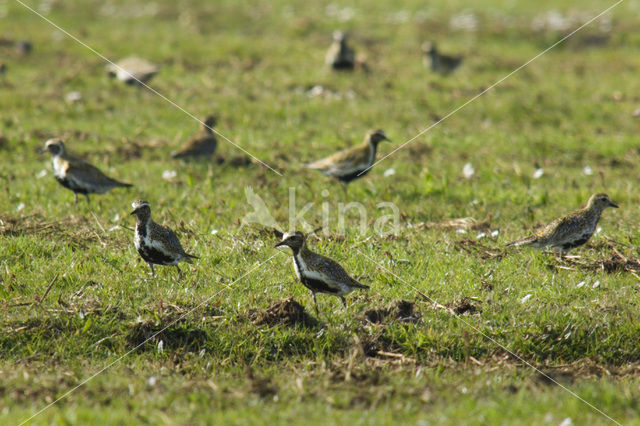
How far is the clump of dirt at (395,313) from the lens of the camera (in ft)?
24.3

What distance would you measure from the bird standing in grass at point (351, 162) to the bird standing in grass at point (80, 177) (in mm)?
3152

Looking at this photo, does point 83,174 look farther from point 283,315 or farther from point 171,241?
point 283,315

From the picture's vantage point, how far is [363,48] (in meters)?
20.6

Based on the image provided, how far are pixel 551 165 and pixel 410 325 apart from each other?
258 inches

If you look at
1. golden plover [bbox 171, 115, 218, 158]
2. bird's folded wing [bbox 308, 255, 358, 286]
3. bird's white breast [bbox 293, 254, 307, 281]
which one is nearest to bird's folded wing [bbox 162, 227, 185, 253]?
bird's white breast [bbox 293, 254, 307, 281]

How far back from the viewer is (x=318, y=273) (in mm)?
7359

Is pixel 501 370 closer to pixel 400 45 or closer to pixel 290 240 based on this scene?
pixel 290 240

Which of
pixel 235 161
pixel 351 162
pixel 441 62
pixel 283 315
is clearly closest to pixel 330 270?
pixel 283 315

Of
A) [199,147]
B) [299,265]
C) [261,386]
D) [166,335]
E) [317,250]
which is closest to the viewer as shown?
[261,386]

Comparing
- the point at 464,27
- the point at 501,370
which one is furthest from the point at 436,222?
the point at 464,27

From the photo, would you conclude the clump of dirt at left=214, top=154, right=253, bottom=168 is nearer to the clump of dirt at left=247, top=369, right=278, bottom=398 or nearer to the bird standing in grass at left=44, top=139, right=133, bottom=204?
the bird standing in grass at left=44, top=139, right=133, bottom=204

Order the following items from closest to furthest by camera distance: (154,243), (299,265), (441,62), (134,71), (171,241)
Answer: (299,265) < (154,243) < (171,241) < (134,71) < (441,62)

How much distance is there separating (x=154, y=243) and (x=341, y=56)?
1109cm

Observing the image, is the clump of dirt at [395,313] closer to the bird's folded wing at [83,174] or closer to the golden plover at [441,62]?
the bird's folded wing at [83,174]
